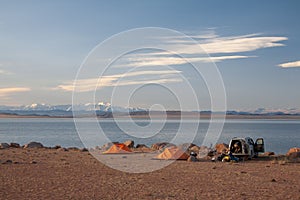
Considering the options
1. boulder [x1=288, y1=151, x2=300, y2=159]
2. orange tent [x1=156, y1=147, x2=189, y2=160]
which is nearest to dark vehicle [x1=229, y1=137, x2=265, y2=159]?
boulder [x1=288, y1=151, x2=300, y2=159]

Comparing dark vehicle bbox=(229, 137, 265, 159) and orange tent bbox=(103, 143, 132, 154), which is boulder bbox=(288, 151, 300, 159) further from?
orange tent bbox=(103, 143, 132, 154)

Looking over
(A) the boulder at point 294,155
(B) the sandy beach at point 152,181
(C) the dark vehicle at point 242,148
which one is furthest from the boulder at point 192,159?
(A) the boulder at point 294,155

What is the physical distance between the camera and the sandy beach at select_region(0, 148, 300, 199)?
13.8 metres

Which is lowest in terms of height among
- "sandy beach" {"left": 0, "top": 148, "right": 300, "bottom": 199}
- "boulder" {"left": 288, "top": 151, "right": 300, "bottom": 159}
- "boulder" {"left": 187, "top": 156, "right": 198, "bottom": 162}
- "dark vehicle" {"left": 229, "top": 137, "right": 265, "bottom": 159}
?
"sandy beach" {"left": 0, "top": 148, "right": 300, "bottom": 199}

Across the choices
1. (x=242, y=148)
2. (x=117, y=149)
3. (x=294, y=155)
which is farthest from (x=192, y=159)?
(x=117, y=149)

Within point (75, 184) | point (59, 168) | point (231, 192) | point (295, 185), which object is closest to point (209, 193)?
point (231, 192)

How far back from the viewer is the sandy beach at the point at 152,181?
1378cm

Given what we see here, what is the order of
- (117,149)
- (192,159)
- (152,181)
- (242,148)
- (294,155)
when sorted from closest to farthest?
1. (152,181)
2. (192,159)
3. (242,148)
4. (294,155)
5. (117,149)

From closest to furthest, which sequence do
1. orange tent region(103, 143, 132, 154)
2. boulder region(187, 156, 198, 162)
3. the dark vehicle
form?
boulder region(187, 156, 198, 162), the dark vehicle, orange tent region(103, 143, 132, 154)

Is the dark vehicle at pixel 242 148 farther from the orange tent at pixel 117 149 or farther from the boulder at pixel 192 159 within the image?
the orange tent at pixel 117 149

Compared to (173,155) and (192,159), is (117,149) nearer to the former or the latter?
(173,155)

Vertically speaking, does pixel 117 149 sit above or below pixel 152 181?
above

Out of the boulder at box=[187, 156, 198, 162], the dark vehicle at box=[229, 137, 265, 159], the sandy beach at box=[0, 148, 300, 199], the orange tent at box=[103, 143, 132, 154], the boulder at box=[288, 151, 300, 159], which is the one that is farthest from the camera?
the orange tent at box=[103, 143, 132, 154]

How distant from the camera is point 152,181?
16.9m
